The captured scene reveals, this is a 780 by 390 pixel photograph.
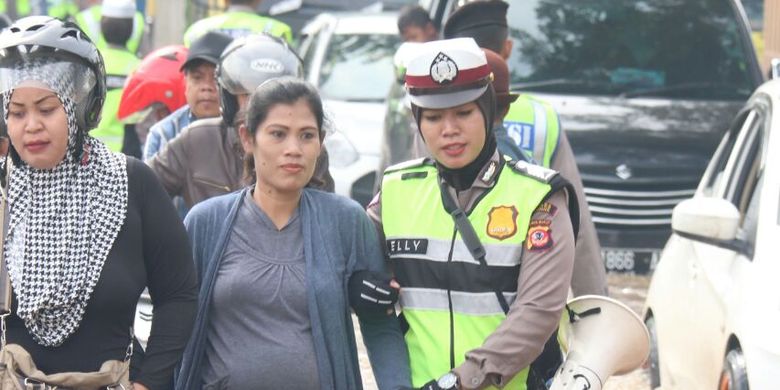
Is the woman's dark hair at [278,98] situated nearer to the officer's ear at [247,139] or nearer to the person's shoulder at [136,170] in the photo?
the officer's ear at [247,139]

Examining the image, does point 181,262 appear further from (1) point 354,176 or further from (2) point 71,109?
(1) point 354,176

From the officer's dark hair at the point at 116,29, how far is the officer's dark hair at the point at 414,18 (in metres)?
1.92

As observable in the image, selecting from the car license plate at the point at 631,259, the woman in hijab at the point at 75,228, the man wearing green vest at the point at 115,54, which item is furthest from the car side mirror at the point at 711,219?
the car license plate at the point at 631,259

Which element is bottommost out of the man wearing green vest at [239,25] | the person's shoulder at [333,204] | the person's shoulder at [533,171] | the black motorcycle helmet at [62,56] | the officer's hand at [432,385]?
the man wearing green vest at [239,25]

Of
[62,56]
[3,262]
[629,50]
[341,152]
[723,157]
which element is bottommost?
[341,152]

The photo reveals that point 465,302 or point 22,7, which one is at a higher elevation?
point 465,302

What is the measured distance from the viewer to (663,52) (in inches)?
466

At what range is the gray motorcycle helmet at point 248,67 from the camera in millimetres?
6559

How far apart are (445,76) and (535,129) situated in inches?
71.9

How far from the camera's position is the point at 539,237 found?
16.0 ft

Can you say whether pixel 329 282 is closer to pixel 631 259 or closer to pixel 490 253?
pixel 490 253

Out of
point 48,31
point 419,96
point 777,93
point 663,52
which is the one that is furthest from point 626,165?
point 48,31

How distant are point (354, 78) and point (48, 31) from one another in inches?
361

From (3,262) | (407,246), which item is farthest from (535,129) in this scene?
(3,262)
